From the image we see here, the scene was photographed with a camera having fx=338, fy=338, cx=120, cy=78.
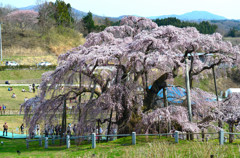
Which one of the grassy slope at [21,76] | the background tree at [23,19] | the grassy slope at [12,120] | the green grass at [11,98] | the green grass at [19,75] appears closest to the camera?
the grassy slope at [12,120]

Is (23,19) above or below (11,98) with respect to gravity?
above

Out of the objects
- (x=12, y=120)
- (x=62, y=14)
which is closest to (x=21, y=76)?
(x=12, y=120)

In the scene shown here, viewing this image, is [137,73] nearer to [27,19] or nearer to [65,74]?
[65,74]

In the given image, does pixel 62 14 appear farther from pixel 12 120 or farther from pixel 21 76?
pixel 12 120

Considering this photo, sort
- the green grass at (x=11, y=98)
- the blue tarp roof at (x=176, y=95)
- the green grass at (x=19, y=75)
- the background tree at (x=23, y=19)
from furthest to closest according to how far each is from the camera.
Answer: the background tree at (x=23, y=19)
the green grass at (x=19, y=75)
the green grass at (x=11, y=98)
the blue tarp roof at (x=176, y=95)

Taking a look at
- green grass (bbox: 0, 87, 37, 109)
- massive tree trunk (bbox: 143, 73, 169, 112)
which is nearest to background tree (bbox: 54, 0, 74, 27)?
green grass (bbox: 0, 87, 37, 109)

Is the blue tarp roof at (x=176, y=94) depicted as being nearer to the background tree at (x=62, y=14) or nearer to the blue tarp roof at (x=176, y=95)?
the blue tarp roof at (x=176, y=95)

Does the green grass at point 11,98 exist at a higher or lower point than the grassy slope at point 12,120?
higher

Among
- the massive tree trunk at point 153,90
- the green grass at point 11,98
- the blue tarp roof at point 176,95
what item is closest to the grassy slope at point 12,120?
the green grass at point 11,98

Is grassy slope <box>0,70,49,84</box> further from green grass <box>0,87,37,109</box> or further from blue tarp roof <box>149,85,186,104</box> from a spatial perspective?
blue tarp roof <box>149,85,186,104</box>

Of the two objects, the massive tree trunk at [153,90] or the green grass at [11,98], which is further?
the green grass at [11,98]

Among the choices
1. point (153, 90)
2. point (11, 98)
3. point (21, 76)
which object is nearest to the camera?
point (153, 90)

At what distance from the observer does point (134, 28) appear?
29.4 m

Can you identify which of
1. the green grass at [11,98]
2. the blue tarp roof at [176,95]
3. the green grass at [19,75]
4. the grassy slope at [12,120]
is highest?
the green grass at [19,75]
